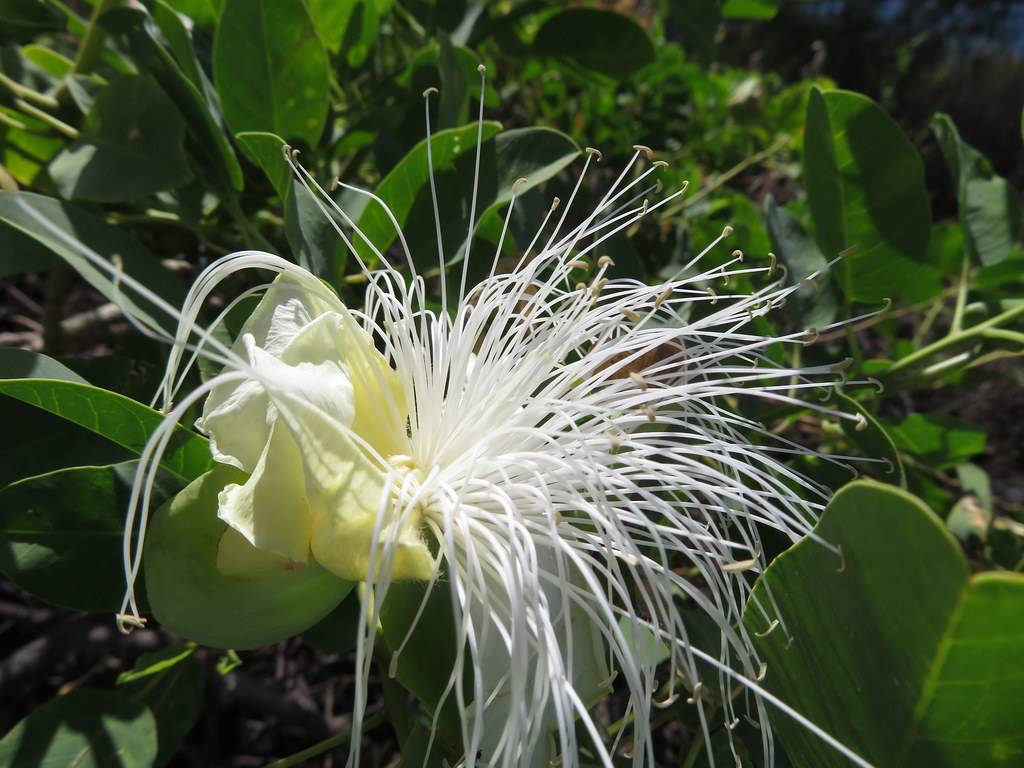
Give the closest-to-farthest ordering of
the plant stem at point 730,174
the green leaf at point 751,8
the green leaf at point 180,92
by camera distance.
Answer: the green leaf at point 180,92
the green leaf at point 751,8
the plant stem at point 730,174

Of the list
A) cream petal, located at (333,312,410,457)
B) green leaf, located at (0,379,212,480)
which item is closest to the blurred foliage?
green leaf, located at (0,379,212,480)

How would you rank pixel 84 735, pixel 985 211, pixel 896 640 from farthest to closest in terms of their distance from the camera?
pixel 985 211 → pixel 84 735 → pixel 896 640

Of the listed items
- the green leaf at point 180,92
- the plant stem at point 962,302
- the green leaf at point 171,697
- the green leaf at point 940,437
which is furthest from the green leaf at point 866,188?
the green leaf at point 171,697

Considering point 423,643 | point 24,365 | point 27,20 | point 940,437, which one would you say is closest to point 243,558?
point 423,643

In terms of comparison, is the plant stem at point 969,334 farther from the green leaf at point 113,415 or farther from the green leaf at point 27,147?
the green leaf at point 27,147

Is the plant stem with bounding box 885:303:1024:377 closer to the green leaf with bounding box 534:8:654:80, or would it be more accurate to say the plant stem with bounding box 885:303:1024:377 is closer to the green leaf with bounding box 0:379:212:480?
the green leaf with bounding box 534:8:654:80

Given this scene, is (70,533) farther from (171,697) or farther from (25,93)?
(25,93)
